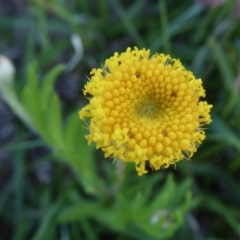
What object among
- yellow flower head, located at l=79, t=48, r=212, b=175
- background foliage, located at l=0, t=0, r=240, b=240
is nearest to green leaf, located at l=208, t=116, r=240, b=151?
background foliage, located at l=0, t=0, r=240, b=240

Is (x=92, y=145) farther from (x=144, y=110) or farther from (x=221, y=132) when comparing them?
(x=144, y=110)

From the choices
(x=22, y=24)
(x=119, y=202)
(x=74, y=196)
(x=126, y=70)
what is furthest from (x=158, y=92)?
(x=22, y=24)

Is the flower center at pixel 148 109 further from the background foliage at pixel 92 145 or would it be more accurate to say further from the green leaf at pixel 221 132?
the green leaf at pixel 221 132

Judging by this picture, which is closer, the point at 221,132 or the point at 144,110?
the point at 144,110

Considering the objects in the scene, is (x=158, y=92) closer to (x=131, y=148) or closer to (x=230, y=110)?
(x=131, y=148)

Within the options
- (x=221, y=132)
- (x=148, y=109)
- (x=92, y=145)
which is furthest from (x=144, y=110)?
(x=221, y=132)
